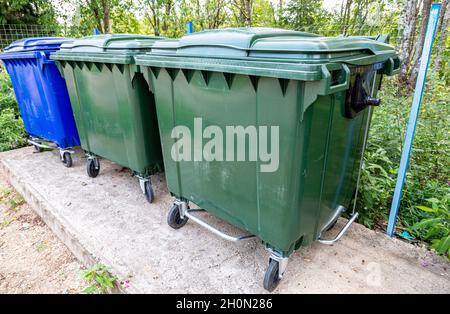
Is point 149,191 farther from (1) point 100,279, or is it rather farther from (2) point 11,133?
(2) point 11,133

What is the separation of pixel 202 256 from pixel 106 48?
189cm

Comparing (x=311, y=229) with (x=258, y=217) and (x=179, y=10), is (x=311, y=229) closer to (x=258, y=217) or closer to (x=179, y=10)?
(x=258, y=217)

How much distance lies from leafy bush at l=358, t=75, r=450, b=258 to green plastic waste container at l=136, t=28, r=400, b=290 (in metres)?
0.52

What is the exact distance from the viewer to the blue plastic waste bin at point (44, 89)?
3238 mm

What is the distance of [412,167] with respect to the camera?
278 centimetres

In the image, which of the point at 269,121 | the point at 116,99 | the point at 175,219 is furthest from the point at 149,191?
the point at 269,121

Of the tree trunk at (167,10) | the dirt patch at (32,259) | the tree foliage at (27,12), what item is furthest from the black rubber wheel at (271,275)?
the tree trunk at (167,10)

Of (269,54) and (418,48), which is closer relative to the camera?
(269,54)

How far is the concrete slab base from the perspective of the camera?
1.80 metres

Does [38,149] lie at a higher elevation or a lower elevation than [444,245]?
lower

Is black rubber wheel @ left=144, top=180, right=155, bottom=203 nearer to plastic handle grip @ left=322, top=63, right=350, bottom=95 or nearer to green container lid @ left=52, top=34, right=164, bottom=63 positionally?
green container lid @ left=52, top=34, right=164, bottom=63

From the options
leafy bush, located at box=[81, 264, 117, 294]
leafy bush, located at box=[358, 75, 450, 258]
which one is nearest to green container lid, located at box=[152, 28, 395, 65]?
leafy bush, located at box=[358, 75, 450, 258]

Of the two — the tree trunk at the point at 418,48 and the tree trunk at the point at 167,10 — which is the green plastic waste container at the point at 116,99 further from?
the tree trunk at the point at 167,10
